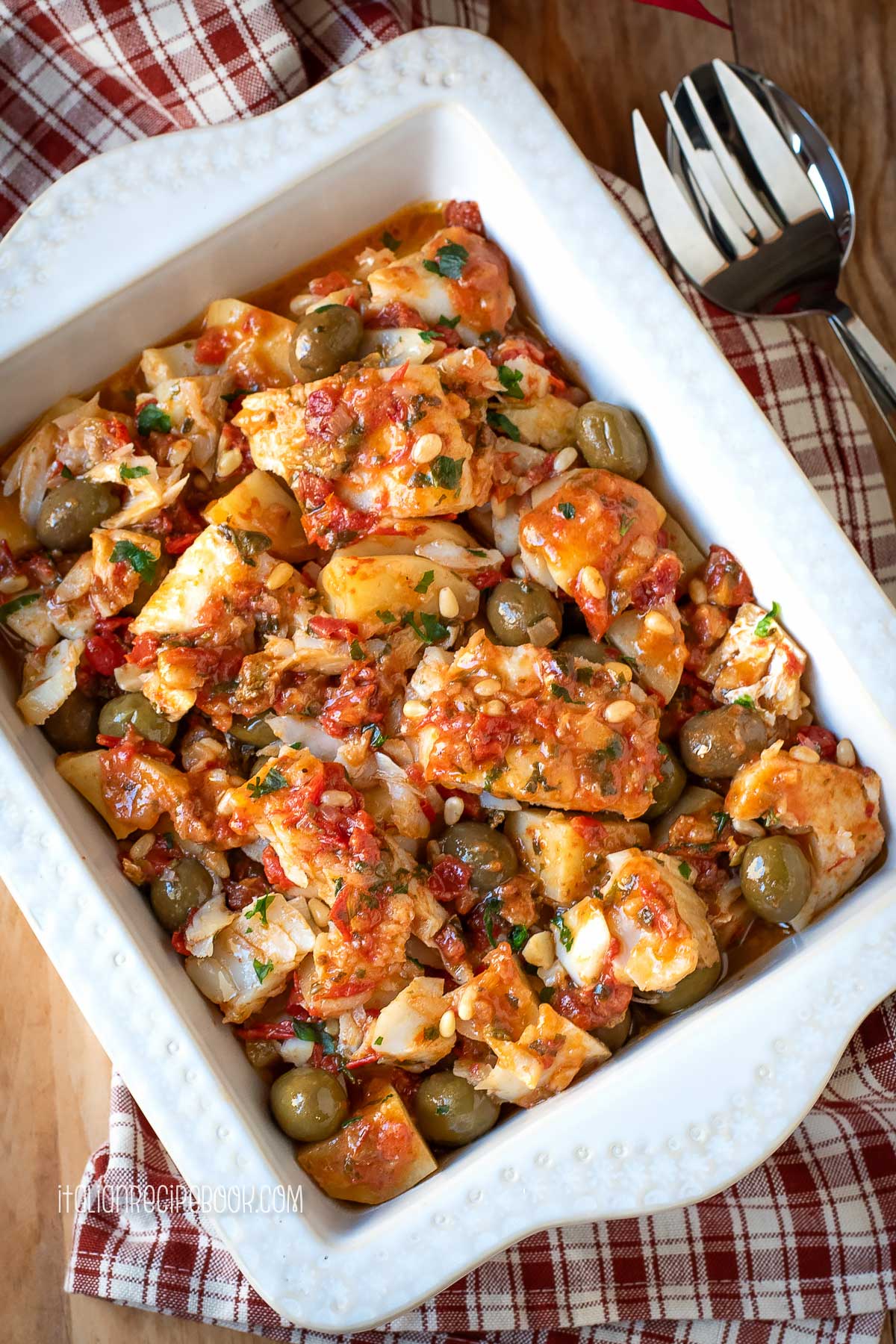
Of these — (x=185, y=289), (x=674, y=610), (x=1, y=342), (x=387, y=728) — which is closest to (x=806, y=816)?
(x=674, y=610)

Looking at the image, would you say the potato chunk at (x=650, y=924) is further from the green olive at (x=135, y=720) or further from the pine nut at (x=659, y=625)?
the green olive at (x=135, y=720)

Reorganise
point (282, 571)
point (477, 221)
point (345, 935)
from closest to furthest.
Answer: point (345, 935), point (282, 571), point (477, 221)

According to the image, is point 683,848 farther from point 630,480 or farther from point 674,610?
point 630,480

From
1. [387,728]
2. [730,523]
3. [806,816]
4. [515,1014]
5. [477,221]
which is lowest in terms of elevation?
[515,1014]

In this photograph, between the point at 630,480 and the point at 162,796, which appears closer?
the point at 162,796

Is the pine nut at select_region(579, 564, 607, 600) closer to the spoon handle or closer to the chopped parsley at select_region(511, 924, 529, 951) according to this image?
the chopped parsley at select_region(511, 924, 529, 951)

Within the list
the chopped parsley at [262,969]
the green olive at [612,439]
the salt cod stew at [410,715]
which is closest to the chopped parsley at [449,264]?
the salt cod stew at [410,715]

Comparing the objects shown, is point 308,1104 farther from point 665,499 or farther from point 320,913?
point 665,499
